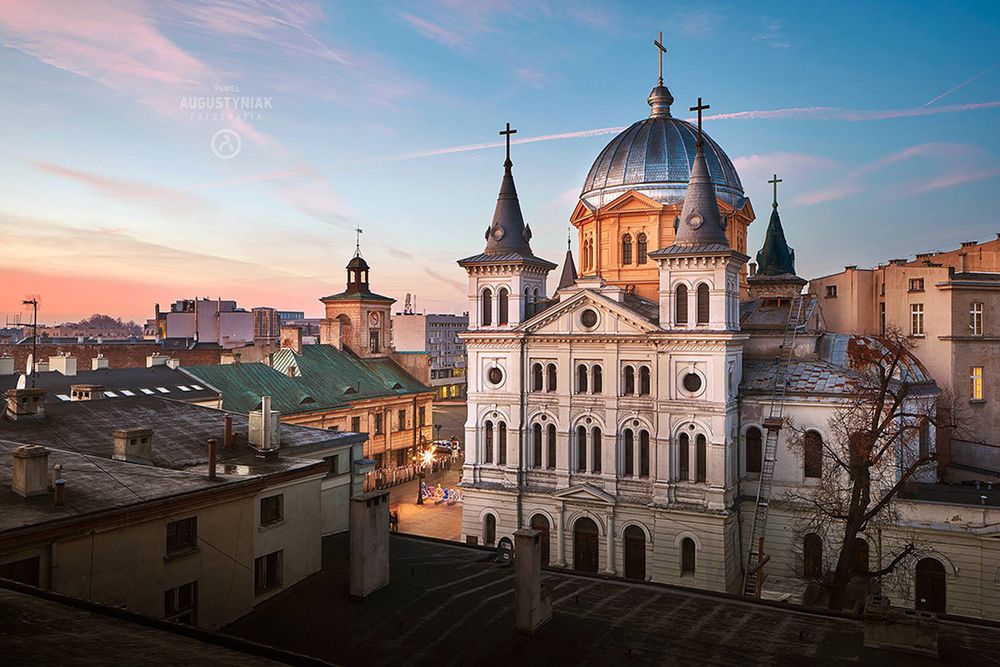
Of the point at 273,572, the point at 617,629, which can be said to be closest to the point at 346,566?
the point at 273,572

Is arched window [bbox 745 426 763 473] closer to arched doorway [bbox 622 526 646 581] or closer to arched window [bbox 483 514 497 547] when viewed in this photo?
arched doorway [bbox 622 526 646 581]

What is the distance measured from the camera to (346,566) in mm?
21078

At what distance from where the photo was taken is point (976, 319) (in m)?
40.3

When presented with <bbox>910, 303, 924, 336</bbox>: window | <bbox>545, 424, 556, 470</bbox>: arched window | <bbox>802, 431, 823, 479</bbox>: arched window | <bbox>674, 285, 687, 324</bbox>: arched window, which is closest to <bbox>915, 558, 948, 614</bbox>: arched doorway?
<bbox>802, 431, 823, 479</bbox>: arched window

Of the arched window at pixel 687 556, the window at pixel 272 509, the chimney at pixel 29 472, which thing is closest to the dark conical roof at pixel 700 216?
the arched window at pixel 687 556

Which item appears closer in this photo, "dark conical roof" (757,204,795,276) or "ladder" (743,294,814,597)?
"ladder" (743,294,814,597)

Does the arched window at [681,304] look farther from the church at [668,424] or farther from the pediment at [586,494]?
the pediment at [586,494]

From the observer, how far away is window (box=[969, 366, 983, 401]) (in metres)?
40.7

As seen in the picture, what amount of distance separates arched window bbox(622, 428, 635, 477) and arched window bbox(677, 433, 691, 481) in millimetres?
2396

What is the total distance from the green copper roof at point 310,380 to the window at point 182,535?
29.1 m

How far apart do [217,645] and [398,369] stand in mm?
54593

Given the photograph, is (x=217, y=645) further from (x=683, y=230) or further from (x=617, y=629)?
(x=683, y=230)

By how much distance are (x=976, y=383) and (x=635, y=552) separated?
2331 centimetres

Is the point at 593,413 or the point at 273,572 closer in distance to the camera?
the point at 273,572
